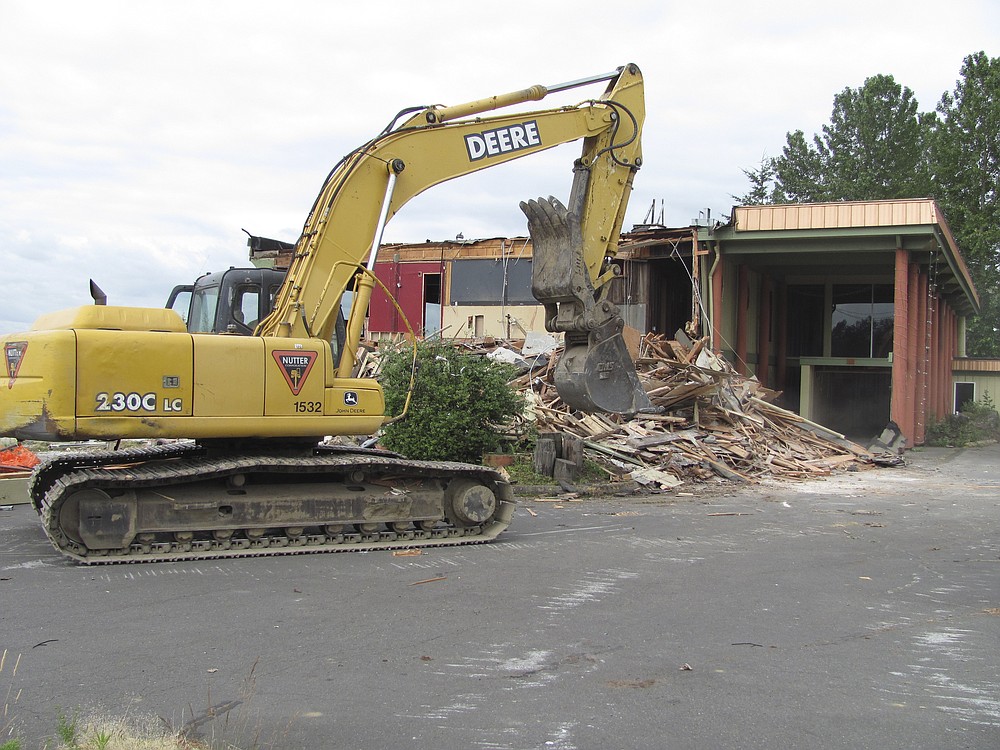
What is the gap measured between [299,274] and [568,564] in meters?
3.84

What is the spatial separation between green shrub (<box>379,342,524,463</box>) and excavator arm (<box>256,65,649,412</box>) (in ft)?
10.9

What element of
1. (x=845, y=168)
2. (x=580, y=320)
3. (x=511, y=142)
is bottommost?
(x=580, y=320)

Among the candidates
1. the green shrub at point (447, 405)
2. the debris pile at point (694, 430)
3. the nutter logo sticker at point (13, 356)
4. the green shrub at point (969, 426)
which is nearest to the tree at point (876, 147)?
the green shrub at point (969, 426)

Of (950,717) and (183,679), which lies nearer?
(950,717)

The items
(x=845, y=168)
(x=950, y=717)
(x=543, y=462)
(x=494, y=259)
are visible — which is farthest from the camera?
(x=845, y=168)

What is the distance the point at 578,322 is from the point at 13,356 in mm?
5619

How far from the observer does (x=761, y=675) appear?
5.14m

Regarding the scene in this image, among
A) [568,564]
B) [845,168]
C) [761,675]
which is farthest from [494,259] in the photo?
[845,168]

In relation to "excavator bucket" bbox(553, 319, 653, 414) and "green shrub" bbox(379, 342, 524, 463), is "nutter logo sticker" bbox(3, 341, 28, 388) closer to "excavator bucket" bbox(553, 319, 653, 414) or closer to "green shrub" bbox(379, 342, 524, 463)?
"excavator bucket" bbox(553, 319, 653, 414)

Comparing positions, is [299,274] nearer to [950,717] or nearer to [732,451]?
[950,717]

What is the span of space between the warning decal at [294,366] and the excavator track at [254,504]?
0.73 metres

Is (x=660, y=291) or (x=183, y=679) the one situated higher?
(x=660, y=291)

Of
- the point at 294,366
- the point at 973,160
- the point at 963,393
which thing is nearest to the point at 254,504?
the point at 294,366

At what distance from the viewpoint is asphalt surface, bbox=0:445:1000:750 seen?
438cm
